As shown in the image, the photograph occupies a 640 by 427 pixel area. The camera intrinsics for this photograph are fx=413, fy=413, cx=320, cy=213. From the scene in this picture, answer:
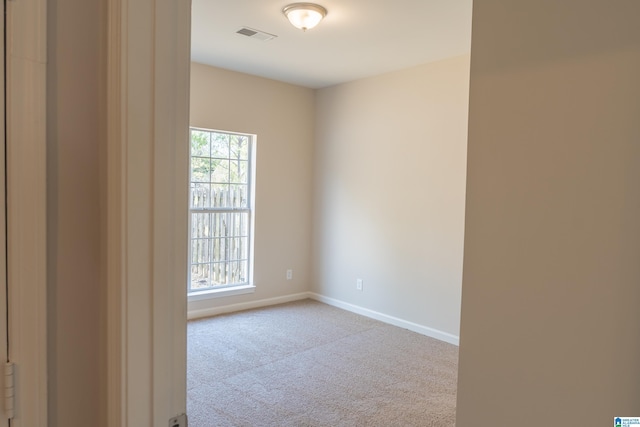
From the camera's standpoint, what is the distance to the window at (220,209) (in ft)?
15.2

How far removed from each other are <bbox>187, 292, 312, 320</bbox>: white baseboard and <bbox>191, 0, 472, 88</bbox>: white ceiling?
2.70 metres

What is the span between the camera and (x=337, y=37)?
3533mm

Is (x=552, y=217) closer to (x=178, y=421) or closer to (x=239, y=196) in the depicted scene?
(x=178, y=421)

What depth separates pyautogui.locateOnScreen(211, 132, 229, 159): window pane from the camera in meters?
4.73

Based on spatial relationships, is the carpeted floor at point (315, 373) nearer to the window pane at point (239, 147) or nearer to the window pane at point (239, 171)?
the window pane at point (239, 171)

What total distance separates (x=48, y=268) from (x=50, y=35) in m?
0.44

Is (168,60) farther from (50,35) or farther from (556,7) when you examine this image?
(556,7)

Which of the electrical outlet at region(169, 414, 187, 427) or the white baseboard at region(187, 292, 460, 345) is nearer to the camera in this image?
the electrical outlet at region(169, 414, 187, 427)

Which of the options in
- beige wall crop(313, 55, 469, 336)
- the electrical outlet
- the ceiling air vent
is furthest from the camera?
beige wall crop(313, 55, 469, 336)

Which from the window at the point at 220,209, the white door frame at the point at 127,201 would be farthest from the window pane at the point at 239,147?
the white door frame at the point at 127,201

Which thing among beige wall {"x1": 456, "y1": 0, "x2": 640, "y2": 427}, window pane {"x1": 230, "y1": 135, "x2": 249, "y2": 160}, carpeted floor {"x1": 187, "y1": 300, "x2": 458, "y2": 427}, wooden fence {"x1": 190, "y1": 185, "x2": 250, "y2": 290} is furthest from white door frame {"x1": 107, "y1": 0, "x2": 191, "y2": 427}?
window pane {"x1": 230, "y1": 135, "x2": 249, "y2": 160}

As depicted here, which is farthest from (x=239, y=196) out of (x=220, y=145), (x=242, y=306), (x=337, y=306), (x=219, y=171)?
(x=337, y=306)

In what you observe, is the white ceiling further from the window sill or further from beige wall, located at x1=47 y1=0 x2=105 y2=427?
the window sill

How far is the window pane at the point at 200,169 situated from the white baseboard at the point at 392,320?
6.96 ft
